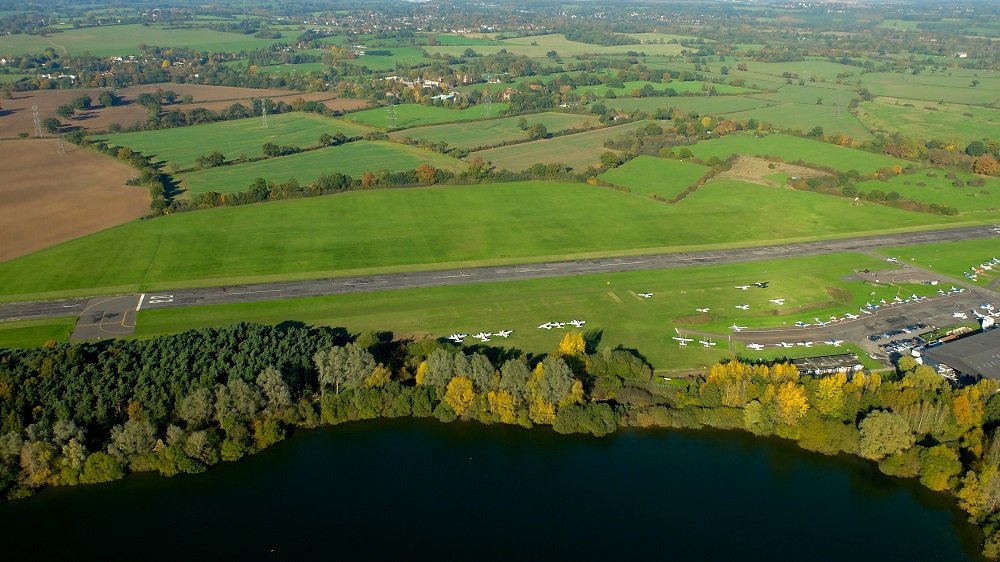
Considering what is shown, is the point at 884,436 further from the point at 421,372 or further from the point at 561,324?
the point at 421,372

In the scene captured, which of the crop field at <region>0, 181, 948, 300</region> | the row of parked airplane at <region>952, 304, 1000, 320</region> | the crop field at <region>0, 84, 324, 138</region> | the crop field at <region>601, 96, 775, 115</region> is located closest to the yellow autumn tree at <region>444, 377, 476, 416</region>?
the crop field at <region>0, 181, 948, 300</region>

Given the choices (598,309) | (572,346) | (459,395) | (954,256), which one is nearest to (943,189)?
(954,256)

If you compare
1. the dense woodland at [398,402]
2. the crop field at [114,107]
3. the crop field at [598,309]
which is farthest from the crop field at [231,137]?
the dense woodland at [398,402]

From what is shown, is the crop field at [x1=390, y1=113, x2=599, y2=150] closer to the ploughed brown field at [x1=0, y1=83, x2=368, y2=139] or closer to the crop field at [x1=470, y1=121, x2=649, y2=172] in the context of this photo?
the crop field at [x1=470, y1=121, x2=649, y2=172]

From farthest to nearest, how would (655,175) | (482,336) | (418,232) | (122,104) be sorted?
(122,104) < (655,175) < (418,232) < (482,336)

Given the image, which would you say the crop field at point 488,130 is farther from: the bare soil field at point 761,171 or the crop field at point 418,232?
the bare soil field at point 761,171

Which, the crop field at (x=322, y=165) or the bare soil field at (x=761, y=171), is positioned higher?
the crop field at (x=322, y=165)
